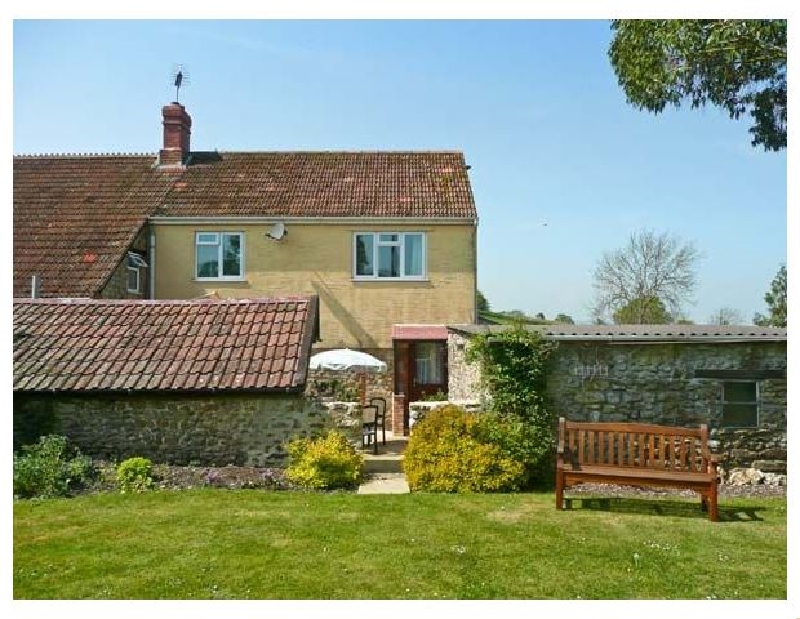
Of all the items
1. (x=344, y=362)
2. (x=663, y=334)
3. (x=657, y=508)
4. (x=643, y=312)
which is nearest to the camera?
(x=657, y=508)

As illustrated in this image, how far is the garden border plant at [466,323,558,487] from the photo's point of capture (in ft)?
35.6

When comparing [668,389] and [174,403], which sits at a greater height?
[668,389]

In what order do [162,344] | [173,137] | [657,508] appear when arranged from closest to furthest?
[657,508], [162,344], [173,137]

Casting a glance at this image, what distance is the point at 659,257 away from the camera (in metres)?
30.4

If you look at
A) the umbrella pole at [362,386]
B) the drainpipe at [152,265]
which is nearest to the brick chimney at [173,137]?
the drainpipe at [152,265]

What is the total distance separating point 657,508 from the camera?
372 inches

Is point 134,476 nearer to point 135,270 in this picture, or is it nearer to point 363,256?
point 135,270

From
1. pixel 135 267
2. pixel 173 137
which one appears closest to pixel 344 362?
pixel 135 267

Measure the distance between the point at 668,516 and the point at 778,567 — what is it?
1958 mm

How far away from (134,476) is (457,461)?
4.79 meters

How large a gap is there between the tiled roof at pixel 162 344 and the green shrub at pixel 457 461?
2133mm

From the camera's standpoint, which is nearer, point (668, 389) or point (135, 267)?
point (668, 389)

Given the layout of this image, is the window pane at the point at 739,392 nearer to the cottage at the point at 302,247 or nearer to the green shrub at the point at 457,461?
the green shrub at the point at 457,461
